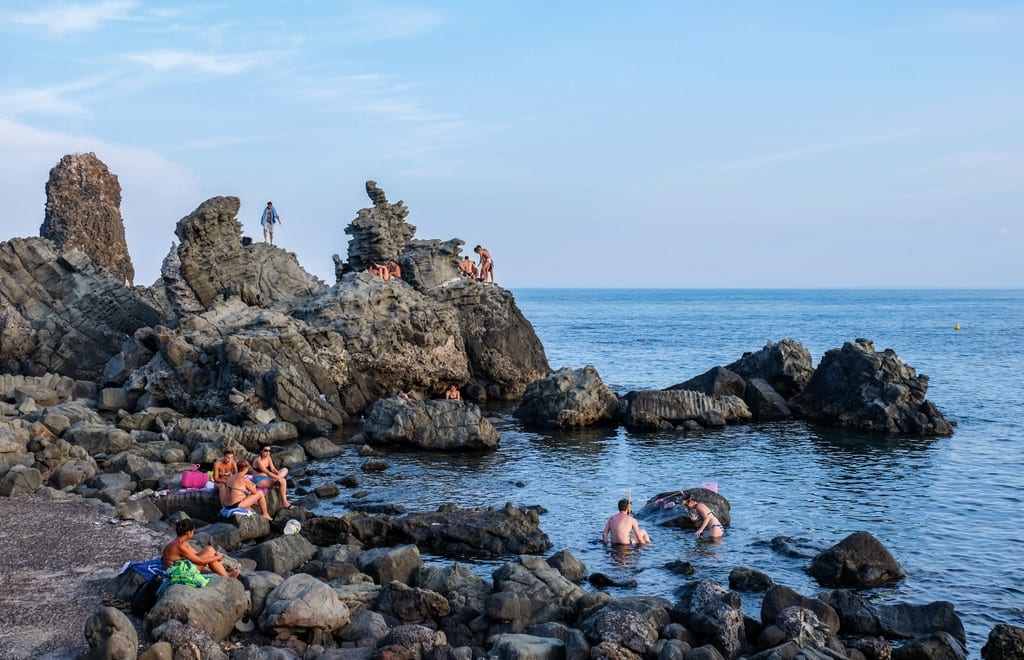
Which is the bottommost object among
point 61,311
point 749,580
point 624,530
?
point 749,580

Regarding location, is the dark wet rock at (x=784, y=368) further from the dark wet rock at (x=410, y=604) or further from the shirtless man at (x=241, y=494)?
the dark wet rock at (x=410, y=604)

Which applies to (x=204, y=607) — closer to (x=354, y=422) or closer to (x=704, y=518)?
(x=704, y=518)

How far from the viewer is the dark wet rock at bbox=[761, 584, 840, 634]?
1775cm

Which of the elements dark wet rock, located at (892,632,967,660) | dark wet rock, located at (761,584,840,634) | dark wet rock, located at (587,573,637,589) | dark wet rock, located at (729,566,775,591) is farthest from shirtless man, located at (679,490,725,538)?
dark wet rock, located at (892,632,967,660)

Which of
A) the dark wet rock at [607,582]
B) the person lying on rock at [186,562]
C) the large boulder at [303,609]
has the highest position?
the person lying on rock at [186,562]

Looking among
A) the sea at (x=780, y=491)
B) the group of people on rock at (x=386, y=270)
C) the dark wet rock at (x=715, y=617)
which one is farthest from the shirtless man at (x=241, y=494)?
the group of people on rock at (x=386, y=270)

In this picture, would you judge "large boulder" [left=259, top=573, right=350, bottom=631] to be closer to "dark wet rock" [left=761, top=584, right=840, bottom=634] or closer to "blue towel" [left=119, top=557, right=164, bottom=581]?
"blue towel" [left=119, top=557, right=164, bottom=581]

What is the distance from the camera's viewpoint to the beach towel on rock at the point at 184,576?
54.9 feet

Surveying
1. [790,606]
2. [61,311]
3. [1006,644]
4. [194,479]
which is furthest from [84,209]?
[1006,644]

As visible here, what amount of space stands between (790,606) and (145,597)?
12.1 meters

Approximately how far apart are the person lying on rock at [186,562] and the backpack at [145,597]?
0.77 ft

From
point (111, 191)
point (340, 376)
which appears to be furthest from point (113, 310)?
point (111, 191)

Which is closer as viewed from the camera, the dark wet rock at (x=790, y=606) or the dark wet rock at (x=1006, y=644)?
the dark wet rock at (x=1006, y=644)

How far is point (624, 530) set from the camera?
2428cm
